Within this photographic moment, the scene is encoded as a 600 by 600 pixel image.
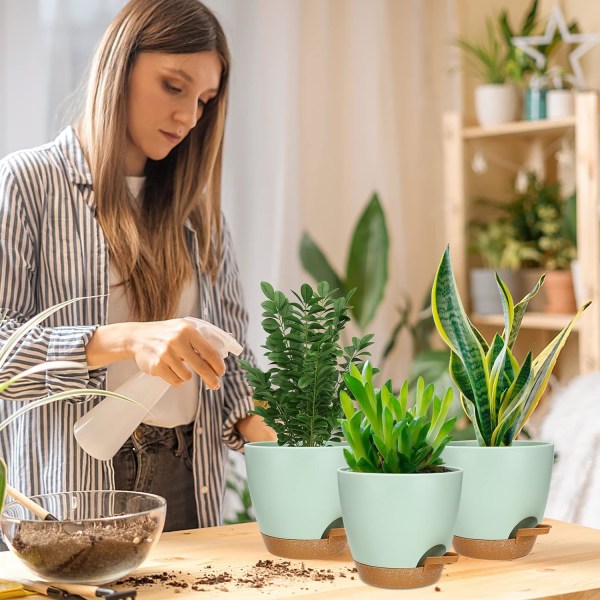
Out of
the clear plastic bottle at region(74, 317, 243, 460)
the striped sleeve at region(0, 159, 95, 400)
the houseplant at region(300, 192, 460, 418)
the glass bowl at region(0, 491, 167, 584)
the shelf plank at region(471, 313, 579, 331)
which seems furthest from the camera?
the shelf plank at region(471, 313, 579, 331)

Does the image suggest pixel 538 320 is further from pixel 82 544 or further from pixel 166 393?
pixel 82 544

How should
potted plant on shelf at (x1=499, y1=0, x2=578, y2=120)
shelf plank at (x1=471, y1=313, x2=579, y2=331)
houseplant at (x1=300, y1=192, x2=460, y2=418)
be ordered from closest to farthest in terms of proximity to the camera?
houseplant at (x1=300, y1=192, x2=460, y2=418) < shelf plank at (x1=471, y1=313, x2=579, y2=331) < potted plant on shelf at (x1=499, y1=0, x2=578, y2=120)

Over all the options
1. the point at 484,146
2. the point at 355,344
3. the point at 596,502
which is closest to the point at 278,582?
the point at 355,344

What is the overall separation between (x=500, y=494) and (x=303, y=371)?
9.4 inches

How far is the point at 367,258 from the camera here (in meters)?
2.77

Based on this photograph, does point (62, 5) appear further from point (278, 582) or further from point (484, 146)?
point (278, 582)

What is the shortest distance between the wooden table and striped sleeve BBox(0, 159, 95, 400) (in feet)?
0.96

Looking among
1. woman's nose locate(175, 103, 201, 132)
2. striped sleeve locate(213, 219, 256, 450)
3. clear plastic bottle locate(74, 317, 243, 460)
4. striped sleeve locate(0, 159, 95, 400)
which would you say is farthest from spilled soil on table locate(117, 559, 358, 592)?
woman's nose locate(175, 103, 201, 132)

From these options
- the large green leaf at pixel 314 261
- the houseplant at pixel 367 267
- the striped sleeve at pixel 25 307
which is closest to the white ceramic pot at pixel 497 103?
the houseplant at pixel 367 267

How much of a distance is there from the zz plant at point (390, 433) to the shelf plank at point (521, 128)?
7.19ft

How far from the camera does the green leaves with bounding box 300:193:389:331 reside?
2744 mm

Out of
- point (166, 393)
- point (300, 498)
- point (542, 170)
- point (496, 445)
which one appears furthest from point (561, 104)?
point (300, 498)

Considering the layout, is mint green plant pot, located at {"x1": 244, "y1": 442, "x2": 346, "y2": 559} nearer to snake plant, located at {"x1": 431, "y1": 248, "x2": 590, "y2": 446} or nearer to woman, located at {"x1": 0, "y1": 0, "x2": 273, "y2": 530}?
snake plant, located at {"x1": 431, "y1": 248, "x2": 590, "y2": 446}

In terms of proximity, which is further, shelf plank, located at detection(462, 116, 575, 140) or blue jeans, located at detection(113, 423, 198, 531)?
shelf plank, located at detection(462, 116, 575, 140)
